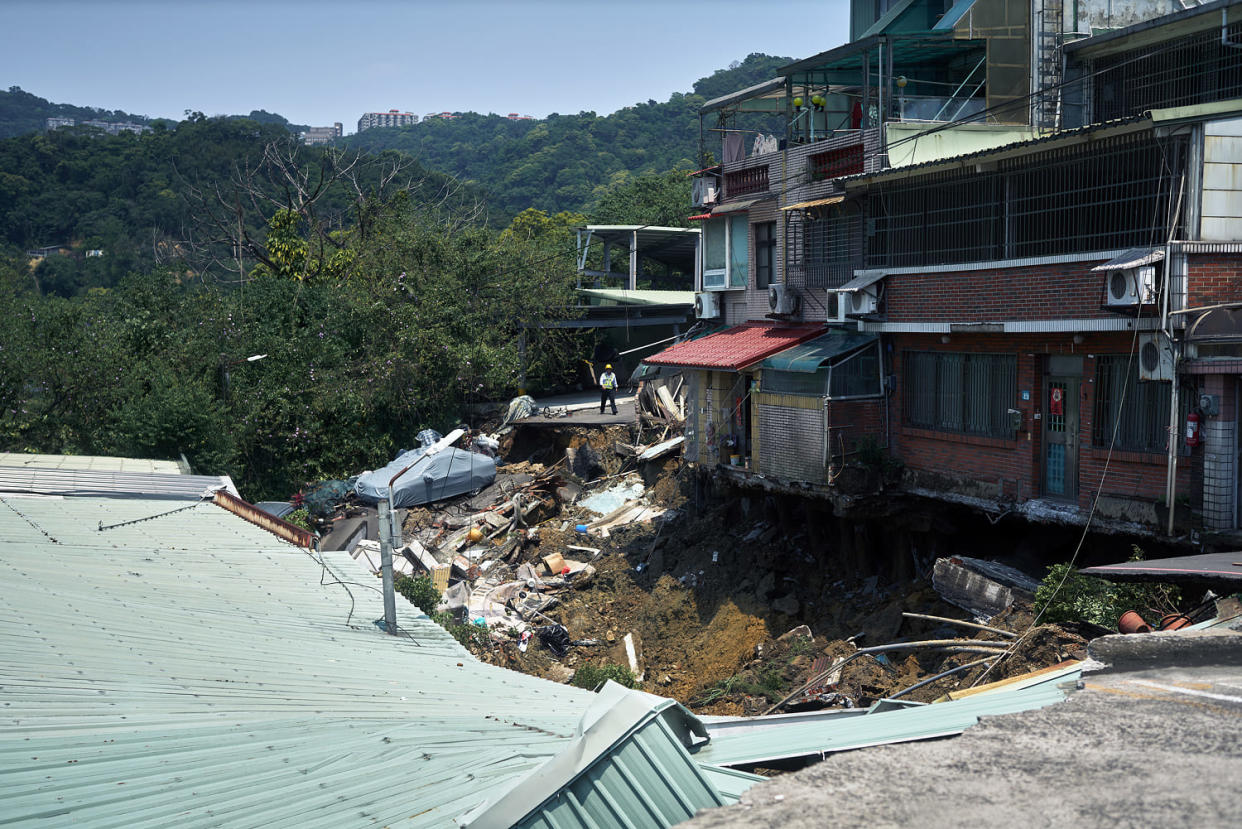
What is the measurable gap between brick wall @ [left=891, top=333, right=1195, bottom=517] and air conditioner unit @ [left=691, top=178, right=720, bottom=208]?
6.99 metres

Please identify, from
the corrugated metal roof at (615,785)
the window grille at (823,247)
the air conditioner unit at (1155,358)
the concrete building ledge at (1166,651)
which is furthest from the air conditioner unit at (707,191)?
the corrugated metal roof at (615,785)

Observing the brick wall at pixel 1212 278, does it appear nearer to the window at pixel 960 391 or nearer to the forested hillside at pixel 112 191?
the window at pixel 960 391

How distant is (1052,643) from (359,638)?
23.0ft

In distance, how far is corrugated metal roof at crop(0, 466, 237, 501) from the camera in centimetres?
1401

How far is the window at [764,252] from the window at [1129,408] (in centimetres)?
859

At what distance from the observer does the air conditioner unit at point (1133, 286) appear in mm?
11914

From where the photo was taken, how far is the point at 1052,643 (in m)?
10.3

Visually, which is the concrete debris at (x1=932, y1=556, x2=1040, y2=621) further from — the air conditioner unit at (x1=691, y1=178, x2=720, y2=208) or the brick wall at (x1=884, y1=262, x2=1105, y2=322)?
the air conditioner unit at (x1=691, y1=178, x2=720, y2=208)

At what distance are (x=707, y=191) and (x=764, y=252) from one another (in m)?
2.37

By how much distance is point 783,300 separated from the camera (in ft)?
64.7

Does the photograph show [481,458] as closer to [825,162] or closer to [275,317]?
[275,317]

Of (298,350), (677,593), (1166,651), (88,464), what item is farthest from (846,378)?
(298,350)

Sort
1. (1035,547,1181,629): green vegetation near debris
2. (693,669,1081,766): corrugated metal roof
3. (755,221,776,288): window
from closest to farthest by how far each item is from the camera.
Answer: (693,669,1081,766): corrugated metal roof < (1035,547,1181,629): green vegetation near debris < (755,221,776,288): window

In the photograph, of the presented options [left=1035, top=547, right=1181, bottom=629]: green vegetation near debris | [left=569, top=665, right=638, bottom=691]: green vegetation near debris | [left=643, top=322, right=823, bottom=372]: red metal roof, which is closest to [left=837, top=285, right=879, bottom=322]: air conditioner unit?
[left=643, top=322, right=823, bottom=372]: red metal roof
